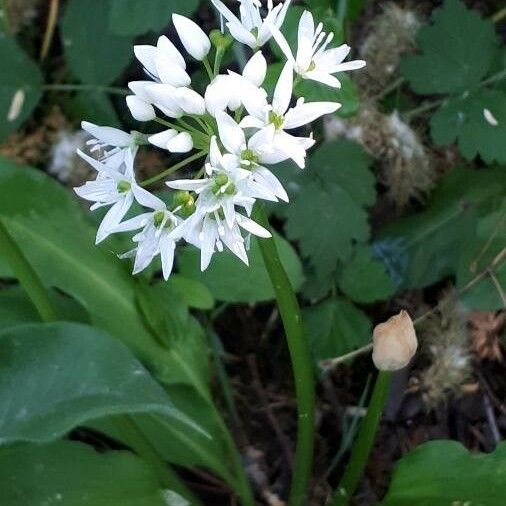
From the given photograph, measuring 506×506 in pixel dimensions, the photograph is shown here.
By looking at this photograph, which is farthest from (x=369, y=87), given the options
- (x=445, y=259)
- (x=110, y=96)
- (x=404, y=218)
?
(x=110, y=96)

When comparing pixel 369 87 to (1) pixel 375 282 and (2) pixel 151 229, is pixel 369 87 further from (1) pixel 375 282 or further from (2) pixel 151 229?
(2) pixel 151 229

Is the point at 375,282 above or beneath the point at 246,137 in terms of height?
beneath

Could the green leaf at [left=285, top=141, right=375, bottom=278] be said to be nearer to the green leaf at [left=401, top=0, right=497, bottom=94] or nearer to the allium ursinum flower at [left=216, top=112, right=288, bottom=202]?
the green leaf at [left=401, top=0, right=497, bottom=94]

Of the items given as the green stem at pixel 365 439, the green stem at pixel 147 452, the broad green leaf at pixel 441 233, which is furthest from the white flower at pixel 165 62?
the broad green leaf at pixel 441 233

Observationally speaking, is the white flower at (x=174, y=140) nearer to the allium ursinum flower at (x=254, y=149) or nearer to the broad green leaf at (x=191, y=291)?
the allium ursinum flower at (x=254, y=149)

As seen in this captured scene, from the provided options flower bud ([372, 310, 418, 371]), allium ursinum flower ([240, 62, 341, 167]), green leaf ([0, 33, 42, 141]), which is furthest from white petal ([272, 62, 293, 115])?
green leaf ([0, 33, 42, 141])

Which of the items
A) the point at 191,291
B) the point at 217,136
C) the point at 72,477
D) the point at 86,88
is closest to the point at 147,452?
the point at 72,477
